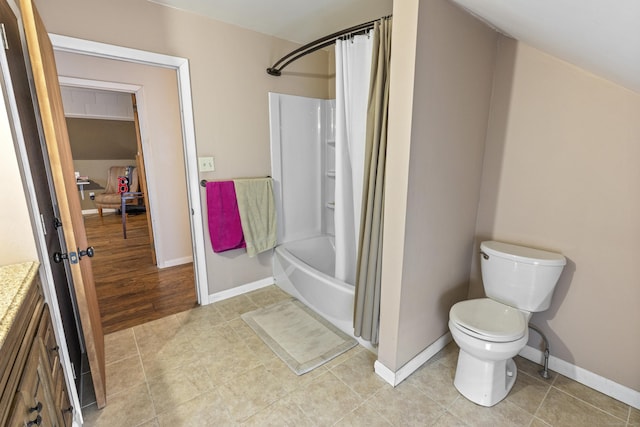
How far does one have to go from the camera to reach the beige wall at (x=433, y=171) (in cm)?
143

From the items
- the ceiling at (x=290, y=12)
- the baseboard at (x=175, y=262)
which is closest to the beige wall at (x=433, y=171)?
the ceiling at (x=290, y=12)

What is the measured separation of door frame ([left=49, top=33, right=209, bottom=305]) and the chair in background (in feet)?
13.4

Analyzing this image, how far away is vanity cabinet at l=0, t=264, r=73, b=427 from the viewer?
0.77 meters

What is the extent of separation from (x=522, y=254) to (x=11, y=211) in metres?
2.37

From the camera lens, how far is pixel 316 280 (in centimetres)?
231

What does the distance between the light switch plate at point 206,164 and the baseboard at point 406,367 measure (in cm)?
185

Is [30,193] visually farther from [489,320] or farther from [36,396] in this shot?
[489,320]

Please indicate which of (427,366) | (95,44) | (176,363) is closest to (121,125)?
(95,44)

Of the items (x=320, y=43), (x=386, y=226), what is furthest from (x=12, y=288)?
Answer: (x=320, y=43)

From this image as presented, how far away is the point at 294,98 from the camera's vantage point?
2.75 m

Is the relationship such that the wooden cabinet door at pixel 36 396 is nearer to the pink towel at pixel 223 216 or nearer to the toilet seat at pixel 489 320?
the pink towel at pixel 223 216

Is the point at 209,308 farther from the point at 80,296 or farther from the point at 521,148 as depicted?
the point at 521,148

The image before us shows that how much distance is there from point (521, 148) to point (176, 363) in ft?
8.23

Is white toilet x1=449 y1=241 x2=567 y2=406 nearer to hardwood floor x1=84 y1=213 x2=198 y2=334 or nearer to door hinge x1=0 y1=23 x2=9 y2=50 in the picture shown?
hardwood floor x1=84 y1=213 x2=198 y2=334
